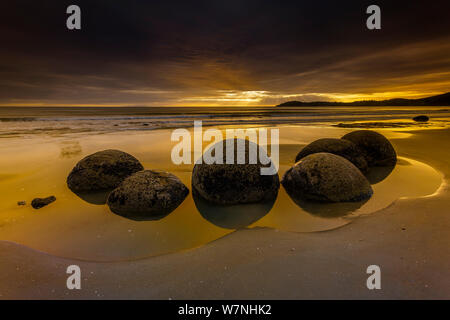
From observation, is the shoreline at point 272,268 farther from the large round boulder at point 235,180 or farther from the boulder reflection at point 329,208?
the large round boulder at point 235,180

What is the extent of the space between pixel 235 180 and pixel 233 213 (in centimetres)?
52

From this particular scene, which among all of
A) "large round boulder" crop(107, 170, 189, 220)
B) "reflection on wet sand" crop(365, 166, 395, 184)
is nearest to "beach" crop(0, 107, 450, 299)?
"large round boulder" crop(107, 170, 189, 220)

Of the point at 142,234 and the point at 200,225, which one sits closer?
the point at 142,234

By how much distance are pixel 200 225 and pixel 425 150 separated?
8.55 metres

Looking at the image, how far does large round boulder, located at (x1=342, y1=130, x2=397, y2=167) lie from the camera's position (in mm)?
5829

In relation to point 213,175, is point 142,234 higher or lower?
lower

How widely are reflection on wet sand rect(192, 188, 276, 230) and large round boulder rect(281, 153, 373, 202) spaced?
1.90 feet

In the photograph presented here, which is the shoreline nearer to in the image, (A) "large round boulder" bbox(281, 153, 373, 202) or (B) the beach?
(B) the beach

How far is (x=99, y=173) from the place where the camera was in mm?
4438

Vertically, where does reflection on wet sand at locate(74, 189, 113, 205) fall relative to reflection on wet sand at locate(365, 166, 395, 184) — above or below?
below

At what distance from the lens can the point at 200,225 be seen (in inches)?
126

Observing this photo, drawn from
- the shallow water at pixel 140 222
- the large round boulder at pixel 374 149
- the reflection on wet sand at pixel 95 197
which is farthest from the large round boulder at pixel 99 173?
the large round boulder at pixel 374 149
